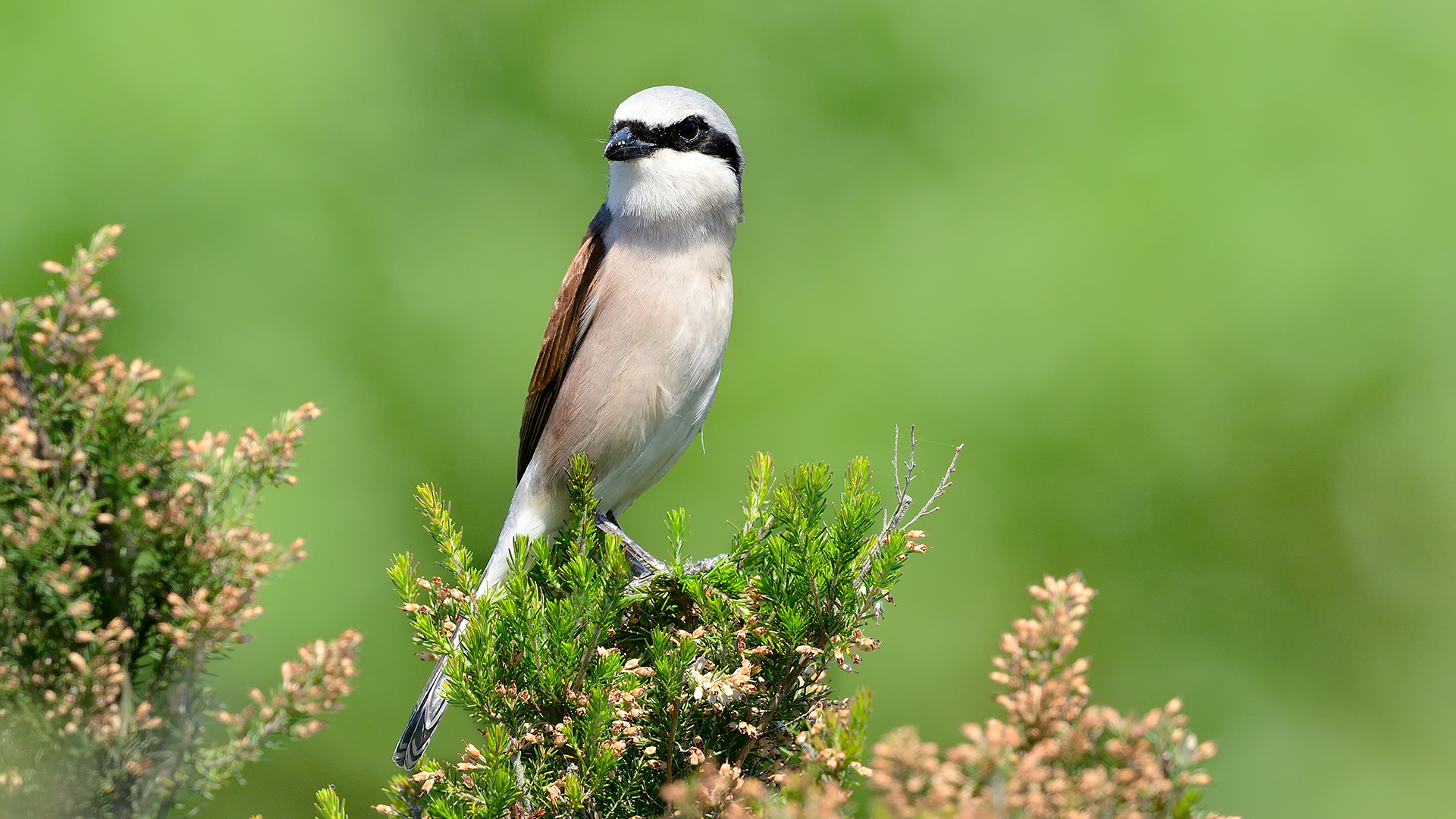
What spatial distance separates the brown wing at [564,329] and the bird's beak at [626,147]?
322 mm

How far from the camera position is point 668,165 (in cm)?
405

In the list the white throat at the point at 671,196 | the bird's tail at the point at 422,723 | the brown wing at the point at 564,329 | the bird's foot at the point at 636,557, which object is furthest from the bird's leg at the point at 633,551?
the white throat at the point at 671,196

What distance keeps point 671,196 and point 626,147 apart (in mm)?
228

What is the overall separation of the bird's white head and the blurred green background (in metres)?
2.88

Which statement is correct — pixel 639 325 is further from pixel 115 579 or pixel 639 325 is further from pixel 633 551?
pixel 115 579

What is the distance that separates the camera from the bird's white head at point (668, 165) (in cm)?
399

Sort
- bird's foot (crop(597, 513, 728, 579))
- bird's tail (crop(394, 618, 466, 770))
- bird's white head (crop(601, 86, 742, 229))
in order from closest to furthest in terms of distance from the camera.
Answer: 1. bird's foot (crop(597, 513, 728, 579))
2. bird's tail (crop(394, 618, 466, 770))
3. bird's white head (crop(601, 86, 742, 229))

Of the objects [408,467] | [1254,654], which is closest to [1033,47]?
[1254,654]

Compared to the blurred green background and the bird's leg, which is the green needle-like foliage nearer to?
the bird's leg

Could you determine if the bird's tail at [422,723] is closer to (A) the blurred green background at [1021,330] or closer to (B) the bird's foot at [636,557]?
(B) the bird's foot at [636,557]

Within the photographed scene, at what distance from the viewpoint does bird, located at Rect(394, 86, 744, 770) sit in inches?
152

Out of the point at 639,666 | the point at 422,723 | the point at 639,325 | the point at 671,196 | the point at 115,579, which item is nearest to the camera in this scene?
the point at 115,579

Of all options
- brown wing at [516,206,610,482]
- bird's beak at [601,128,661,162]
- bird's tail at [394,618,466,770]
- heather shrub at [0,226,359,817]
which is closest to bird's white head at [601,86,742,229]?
bird's beak at [601,128,661,162]

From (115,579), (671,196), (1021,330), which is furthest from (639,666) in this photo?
(1021,330)
